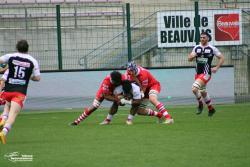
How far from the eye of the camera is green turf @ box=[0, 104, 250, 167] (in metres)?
11.3

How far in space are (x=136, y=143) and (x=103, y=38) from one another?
14888 mm

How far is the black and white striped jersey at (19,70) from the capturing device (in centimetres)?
1431

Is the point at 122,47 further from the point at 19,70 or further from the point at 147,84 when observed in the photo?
the point at 19,70

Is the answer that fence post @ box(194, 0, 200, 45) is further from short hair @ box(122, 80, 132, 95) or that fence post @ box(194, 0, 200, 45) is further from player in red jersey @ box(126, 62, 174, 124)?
short hair @ box(122, 80, 132, 95)

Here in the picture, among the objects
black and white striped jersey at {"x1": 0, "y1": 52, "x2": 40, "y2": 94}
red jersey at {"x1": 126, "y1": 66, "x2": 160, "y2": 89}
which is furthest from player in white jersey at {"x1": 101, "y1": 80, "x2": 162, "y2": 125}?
black and white striped jersey at {"x1": 0, "y1": 52, "x2": 40, "y2": 94}

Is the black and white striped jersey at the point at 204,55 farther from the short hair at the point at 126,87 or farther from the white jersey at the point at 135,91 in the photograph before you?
the short hair at the point at 126,87

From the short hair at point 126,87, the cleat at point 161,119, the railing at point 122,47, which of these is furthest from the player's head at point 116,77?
the railing at point 122,47

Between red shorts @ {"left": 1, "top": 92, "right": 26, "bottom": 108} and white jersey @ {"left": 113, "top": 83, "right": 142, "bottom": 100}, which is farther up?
red shorts @ {"left": 1, "top": 92, "right": 26, "bottom": 108}

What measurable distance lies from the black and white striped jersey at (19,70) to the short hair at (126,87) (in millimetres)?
4361

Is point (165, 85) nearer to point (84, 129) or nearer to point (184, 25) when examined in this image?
point (184, 25)

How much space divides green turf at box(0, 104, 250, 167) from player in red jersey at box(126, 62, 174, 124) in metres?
0.46

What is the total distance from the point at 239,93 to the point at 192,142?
15512mm

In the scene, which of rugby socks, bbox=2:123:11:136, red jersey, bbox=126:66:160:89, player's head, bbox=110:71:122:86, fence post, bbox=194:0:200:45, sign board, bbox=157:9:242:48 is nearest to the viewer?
rugby socks, bbox=2:123:11:136

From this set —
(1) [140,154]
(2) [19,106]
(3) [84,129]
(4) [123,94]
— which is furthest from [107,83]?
(1) [140,154]
